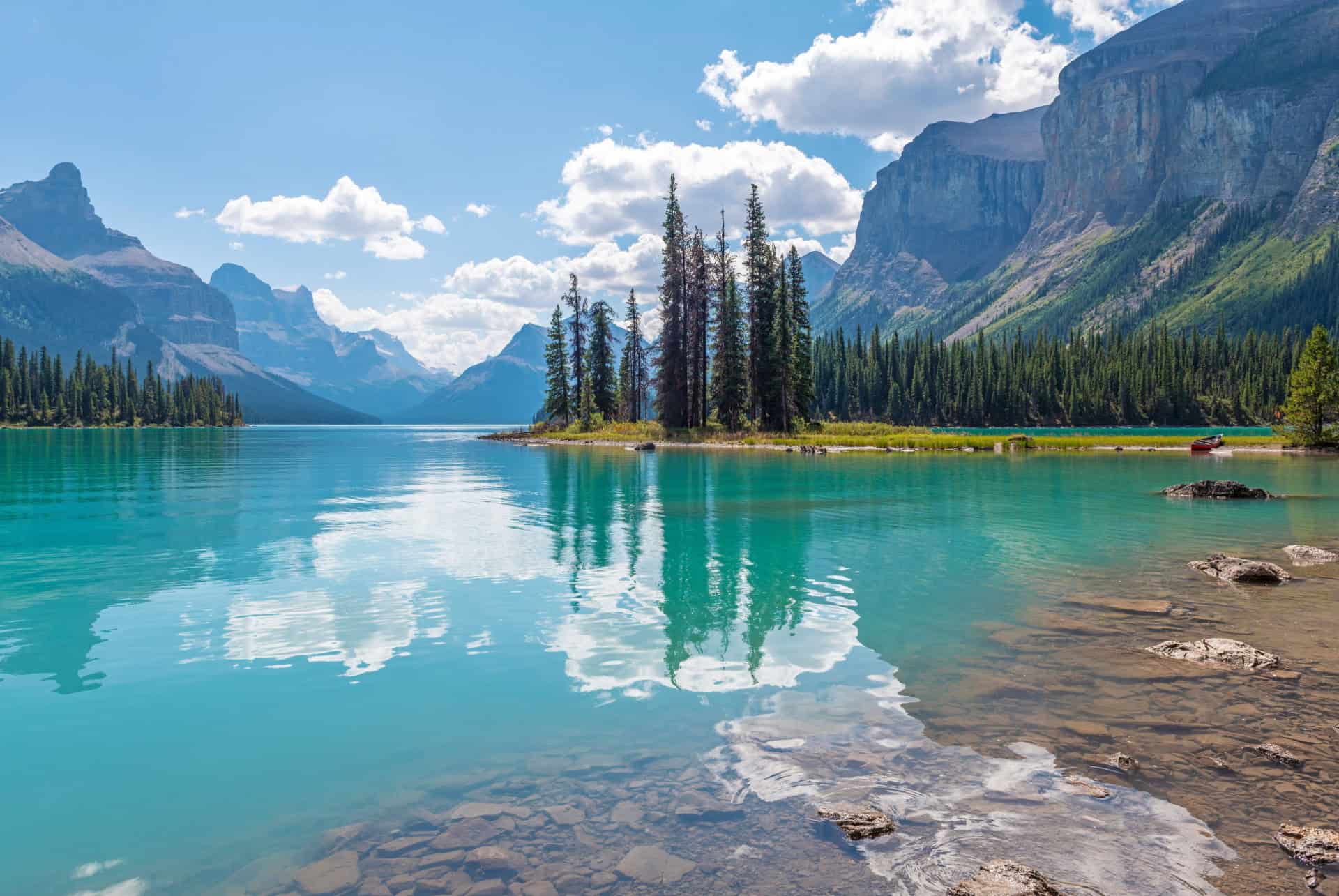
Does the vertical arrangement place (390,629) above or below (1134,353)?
below

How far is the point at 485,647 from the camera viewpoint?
13555 mm

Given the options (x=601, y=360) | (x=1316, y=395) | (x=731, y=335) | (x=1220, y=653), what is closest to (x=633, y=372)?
(x=601, y=360)

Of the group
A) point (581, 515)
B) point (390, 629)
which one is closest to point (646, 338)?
point (581, 515)

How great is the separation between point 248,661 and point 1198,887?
1335 centimetres

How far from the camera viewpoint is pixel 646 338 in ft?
415

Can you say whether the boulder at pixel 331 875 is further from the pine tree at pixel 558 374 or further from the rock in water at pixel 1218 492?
the pine tree at pixel 558 374

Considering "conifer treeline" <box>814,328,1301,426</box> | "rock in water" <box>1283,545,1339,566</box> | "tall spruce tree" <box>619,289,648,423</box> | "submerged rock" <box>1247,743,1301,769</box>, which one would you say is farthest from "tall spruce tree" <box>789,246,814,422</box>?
"conifer treeline" <box>814,328,1301,426</box>

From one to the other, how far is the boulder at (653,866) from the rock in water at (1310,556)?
70.3 ft

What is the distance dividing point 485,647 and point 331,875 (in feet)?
22.8

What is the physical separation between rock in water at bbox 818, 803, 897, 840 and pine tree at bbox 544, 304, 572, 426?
107545mm

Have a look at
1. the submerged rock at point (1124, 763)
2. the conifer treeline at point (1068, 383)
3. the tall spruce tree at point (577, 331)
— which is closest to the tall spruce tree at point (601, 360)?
the tall spruce tree at point (577, 331)

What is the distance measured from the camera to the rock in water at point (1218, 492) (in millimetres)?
36281

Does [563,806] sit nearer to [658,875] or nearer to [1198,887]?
[658,875]

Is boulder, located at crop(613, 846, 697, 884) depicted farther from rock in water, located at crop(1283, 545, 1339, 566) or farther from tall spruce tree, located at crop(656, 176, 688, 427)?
tall spruce tree, located at crop(656, 176, 688, 427)
